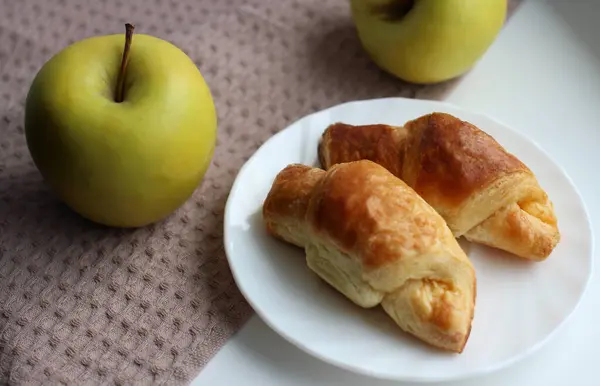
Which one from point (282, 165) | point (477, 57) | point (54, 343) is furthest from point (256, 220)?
point (477, 57)

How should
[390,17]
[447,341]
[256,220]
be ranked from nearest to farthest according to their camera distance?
[447,341]
[256,220]
[390,17]

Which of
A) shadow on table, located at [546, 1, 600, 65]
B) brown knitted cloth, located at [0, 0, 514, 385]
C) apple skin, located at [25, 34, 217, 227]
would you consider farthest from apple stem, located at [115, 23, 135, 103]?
shadow on table, located at [546, 1, 600, 65]

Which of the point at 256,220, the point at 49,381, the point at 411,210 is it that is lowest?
the point at 49,381

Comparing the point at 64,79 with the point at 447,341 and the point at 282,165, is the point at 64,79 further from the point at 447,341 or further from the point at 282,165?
the point at 447,341

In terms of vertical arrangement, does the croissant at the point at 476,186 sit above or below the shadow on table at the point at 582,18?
below

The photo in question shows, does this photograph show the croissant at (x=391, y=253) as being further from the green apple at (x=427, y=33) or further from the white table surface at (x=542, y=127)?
the green apple at (x=427, y=33)

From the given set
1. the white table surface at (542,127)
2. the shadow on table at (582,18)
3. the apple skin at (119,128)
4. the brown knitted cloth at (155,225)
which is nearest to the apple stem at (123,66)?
the apple skin at (119,128)

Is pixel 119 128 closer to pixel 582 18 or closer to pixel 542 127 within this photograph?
pixel 542 127
